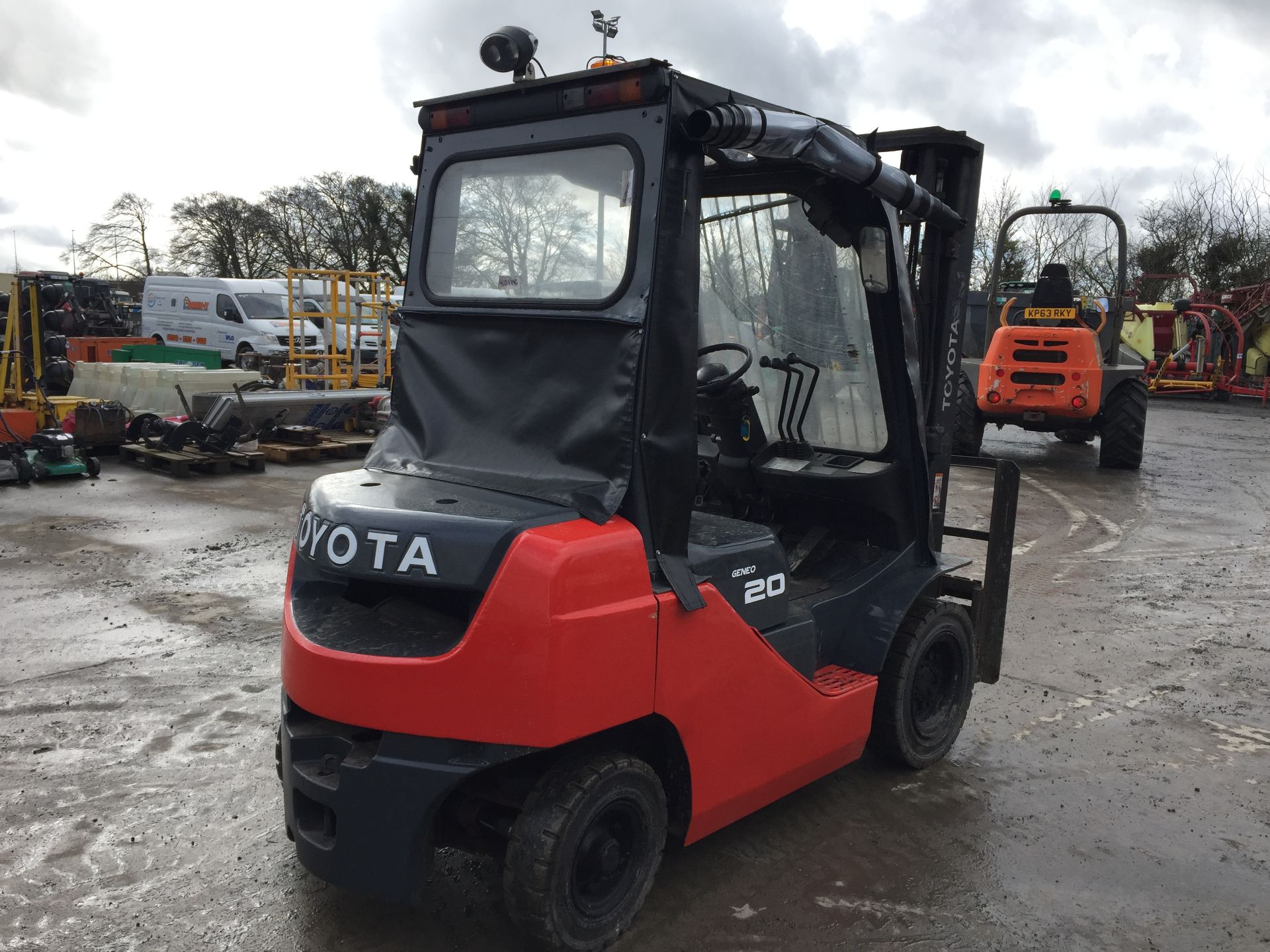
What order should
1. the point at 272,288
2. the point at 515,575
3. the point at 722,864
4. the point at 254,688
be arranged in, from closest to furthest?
1. the point at 515,575
2. the point at 722,864
3. the point at 254,688
4. the point at 272,288

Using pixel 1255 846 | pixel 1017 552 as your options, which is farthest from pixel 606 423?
pixel 1017 552

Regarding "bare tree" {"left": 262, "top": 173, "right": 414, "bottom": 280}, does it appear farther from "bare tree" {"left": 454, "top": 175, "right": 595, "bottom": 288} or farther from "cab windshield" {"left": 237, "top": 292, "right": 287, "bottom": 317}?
"bare tree" {"left": 454, "top": 175, "right": 595, "bottom": 288}

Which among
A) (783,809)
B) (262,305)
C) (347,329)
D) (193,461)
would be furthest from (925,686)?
(262,305)

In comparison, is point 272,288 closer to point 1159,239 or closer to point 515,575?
point 515,575

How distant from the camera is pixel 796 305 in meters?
4.04

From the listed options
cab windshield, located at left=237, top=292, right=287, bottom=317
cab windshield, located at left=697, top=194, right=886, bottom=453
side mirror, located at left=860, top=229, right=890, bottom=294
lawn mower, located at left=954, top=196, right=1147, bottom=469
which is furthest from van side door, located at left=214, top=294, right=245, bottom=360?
side mirror, located at left=860, top=229, right=890, bottom=294

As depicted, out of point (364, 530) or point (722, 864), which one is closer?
point (364, 530)

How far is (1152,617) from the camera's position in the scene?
21.5ft

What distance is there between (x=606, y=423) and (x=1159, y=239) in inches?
1289

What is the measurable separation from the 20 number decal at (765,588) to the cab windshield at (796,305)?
940 mm

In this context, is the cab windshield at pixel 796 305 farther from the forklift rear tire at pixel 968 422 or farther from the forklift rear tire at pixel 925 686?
the forklift rear tire at pixel 968 422

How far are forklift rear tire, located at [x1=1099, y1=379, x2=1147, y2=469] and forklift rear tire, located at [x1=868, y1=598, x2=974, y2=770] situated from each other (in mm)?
9244

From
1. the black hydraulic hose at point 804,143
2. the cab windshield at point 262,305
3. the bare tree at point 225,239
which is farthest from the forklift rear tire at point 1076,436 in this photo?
the bare tree at point 225,239

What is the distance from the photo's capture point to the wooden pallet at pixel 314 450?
11.9m
